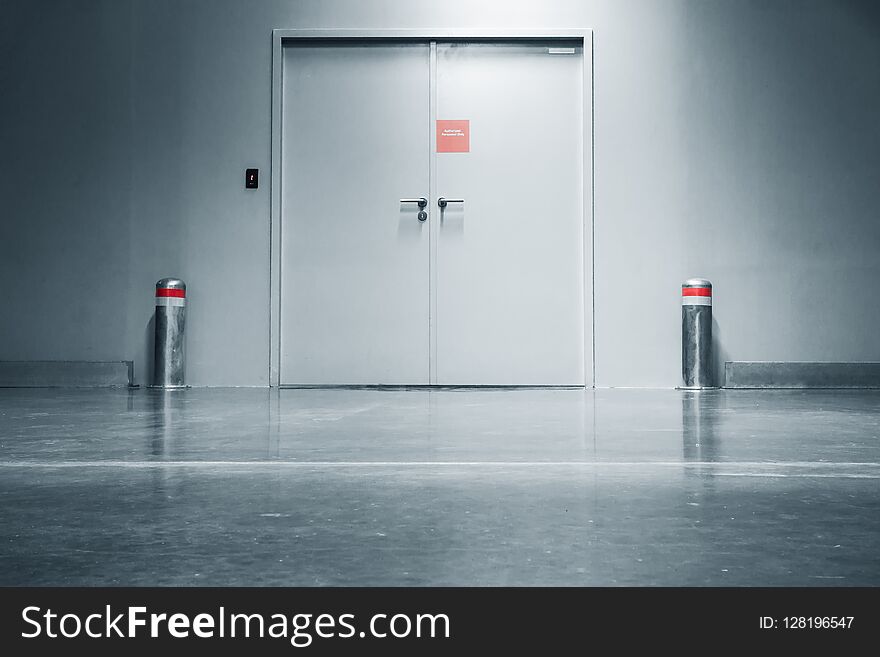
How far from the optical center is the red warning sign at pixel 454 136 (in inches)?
230

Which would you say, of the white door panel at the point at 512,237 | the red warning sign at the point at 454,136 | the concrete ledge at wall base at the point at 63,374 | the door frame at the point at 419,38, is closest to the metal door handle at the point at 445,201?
the white door panel at the point at 512,237

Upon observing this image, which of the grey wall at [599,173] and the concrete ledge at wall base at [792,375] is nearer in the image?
the concrete ledge at wall base at [792,375]

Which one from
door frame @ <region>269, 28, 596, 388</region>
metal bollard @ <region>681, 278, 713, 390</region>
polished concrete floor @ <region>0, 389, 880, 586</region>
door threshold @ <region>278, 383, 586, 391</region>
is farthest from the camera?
door frame @ <region>269, 28, 596, 388</region>

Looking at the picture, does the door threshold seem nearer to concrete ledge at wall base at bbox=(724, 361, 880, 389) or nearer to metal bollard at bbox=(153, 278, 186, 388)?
metal bollard at bbox=(153, 278, 186, 388)

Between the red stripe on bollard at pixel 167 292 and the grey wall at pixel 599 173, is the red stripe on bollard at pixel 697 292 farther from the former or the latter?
the red stripe on bollard at pixel 167 292

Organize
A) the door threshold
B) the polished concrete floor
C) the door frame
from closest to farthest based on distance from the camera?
the polished concrete floor < the door threshold < the door frame

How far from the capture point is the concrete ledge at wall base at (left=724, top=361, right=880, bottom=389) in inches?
224

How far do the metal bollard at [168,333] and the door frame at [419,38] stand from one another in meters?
0.57

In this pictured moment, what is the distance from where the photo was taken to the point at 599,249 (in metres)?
5.80

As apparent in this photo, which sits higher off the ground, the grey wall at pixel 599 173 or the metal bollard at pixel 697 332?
the grey wall at pixel 599 173

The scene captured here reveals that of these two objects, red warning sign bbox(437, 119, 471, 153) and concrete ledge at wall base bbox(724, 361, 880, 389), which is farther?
red warning sign bbox(437, 119, 471, 153)

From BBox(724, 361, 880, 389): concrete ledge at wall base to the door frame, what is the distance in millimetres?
915

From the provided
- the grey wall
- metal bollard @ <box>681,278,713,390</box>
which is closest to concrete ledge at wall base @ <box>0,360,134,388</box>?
the grey wall

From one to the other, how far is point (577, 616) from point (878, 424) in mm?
2332
